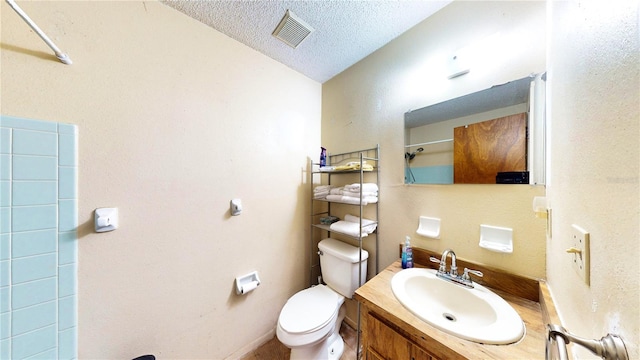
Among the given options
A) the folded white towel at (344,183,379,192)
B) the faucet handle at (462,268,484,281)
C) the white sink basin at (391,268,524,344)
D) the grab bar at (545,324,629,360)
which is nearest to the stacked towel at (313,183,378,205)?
the folded white towel at (344,183,379,192)

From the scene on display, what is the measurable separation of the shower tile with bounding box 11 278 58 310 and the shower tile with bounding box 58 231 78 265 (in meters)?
0.08

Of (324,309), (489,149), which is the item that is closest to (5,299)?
(324,309)

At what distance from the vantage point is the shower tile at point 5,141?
2.24 feet

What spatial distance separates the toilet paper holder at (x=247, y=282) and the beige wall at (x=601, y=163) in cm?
139

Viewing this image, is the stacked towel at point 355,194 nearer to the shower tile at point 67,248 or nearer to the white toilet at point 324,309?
the white toilet at point 324,309

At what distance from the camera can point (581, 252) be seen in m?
0.42

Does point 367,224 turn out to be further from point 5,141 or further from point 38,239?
point 5,141

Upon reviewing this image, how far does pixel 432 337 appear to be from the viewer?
627 mm

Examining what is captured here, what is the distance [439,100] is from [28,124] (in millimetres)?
1914

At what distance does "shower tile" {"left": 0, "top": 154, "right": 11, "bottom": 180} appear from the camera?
0.68 metres

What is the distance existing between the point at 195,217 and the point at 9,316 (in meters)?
0.67

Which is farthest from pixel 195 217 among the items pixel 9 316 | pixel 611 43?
pixel 611 43

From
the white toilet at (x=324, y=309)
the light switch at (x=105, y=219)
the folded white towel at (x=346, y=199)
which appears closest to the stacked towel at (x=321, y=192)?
the folded white towel at (x=346, y=199)

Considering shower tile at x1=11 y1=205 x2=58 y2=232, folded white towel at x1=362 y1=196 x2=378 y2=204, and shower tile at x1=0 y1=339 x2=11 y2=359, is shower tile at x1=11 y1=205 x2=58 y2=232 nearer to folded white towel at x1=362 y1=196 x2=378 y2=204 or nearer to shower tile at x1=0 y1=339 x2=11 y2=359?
shower tile at x1=0 y1=339 x2=11 y2=359
